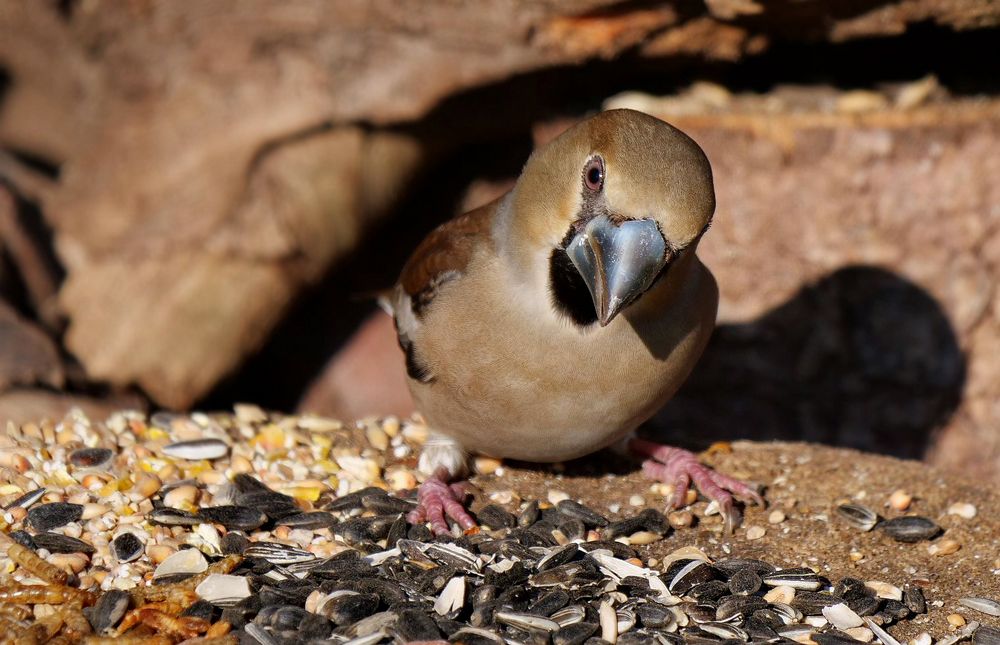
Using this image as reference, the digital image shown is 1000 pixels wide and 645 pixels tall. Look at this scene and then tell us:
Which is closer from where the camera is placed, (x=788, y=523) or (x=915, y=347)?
(x=788, y=523)

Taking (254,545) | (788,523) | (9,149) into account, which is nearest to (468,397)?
(254,545)

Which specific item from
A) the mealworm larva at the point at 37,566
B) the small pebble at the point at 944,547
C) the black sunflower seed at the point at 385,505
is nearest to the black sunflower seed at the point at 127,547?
the mealworm larva at the point at 37,566

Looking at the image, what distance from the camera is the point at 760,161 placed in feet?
17.1

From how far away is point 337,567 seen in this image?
3.31 metres

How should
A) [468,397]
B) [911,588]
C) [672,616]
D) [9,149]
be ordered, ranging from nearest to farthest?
[672,616], [911,588], [468,397], [9,149]

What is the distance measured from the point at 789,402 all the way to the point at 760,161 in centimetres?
122

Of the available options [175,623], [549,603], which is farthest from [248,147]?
[549,603]

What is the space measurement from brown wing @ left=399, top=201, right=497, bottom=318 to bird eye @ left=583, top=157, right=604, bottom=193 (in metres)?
0.65

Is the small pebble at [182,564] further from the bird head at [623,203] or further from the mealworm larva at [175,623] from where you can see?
the bird head at [623,203]

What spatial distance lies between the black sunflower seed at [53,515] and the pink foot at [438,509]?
107cm

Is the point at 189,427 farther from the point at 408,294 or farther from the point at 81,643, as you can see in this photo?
the point at 81,643

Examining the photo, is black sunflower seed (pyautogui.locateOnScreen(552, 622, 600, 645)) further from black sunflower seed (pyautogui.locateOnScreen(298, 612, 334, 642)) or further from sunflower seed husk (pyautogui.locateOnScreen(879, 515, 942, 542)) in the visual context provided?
sunflower seed husk (pyautogui.locateOnScreen(879, 515, 942, 542))

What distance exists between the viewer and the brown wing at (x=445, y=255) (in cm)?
376

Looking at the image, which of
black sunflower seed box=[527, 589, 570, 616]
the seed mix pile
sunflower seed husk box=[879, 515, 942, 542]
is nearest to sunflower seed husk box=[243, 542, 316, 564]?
the seed mix pile
